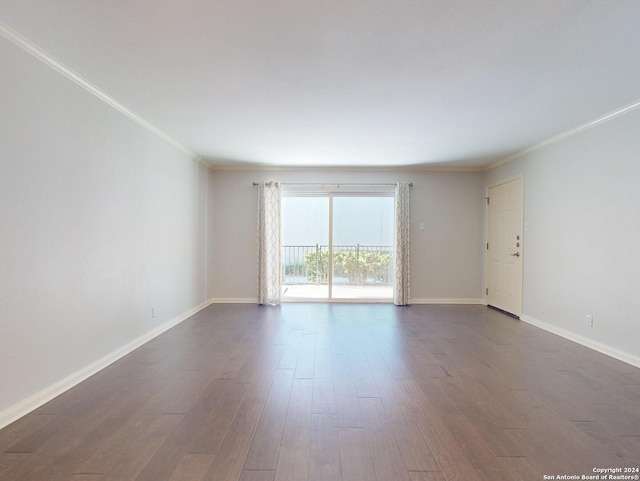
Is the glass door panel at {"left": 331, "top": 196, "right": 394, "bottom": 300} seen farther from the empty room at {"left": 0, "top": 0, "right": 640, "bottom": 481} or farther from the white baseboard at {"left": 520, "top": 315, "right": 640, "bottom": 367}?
the white baseboard at {"left": 520, "top": 315, "right": 640, "bottom": 367}

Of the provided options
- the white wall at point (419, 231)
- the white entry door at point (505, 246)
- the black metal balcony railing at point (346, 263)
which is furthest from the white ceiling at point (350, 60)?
the black metal balcony railing at point (346, 263)

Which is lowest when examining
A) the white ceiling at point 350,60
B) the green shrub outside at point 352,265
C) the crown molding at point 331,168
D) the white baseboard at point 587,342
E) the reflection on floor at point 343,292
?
the white baseboard at point 587,342

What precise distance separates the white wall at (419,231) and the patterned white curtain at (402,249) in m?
0.20

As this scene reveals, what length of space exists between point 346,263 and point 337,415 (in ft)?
12.6

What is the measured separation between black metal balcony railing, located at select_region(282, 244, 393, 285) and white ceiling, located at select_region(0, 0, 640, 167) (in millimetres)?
2540

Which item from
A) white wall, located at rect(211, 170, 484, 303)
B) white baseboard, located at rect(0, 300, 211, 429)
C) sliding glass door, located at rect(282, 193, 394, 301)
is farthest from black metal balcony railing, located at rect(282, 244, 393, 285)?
white baseboard, located at rect(0, 300, 211, 429)

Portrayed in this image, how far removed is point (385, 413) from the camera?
214 centimetres

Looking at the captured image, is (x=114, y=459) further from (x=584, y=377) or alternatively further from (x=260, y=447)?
(x=584, y=377)

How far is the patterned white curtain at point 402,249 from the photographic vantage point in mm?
5590

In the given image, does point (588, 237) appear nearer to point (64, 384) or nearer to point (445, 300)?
point (445, 300)

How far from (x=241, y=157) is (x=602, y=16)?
14.0 ft

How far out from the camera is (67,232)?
8.17 feet

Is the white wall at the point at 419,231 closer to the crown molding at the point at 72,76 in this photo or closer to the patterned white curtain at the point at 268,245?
the patterned white curtain at the point at 268,245

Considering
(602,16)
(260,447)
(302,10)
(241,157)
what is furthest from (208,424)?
(241,157)
